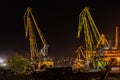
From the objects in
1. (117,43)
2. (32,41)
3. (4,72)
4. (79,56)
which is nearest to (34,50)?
(32,41)

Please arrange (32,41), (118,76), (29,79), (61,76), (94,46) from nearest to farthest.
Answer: (61,76)
(118,76)
(29,79)
(32,41)
(94,46)

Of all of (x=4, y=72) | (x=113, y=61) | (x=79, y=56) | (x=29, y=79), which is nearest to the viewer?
(x=113, y=61)

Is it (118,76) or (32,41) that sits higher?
(32,41)

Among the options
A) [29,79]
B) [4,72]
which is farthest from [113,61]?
[4,72]

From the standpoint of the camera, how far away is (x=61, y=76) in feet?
104

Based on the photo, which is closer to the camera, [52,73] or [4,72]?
[52,73]

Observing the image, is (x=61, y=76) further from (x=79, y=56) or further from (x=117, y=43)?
(x=79, y=56)

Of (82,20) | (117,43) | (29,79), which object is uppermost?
(82,20)

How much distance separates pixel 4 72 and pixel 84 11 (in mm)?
50991

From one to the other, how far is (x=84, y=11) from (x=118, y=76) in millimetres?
64187

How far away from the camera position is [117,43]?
97438mm

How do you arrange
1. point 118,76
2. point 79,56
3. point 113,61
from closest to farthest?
1. point 113,61
2. point 118,76
3. point 79,56

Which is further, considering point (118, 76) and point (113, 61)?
point (118, 76)

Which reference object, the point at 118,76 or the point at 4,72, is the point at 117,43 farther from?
the point at 118,76
